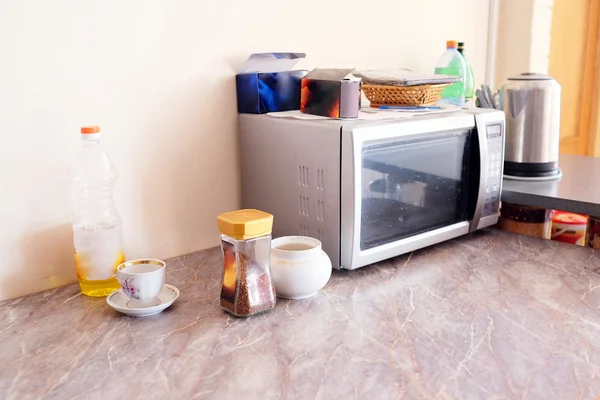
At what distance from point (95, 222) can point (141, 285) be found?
0.20 meters

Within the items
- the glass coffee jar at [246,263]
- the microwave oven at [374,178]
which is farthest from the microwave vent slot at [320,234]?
the glass coffee jar at [246,263]

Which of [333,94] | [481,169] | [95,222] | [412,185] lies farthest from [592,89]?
[95,222]

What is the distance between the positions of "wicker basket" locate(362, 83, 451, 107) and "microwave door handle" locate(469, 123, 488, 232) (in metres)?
0.11

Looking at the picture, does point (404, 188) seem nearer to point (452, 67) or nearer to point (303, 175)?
point (303, 175)

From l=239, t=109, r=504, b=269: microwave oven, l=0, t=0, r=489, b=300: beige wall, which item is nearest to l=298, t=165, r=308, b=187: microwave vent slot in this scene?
l=239, t=109, r=504, b=269: microwave oven

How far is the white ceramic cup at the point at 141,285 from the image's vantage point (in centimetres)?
96

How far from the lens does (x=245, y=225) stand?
0.93 m

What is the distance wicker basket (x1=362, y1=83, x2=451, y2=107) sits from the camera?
1.28m

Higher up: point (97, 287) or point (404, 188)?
point (404, 188)

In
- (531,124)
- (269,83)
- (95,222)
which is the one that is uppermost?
(269,83)

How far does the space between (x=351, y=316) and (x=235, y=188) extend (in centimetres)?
49

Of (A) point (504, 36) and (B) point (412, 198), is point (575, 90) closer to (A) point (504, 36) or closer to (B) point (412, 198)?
(A) point (504, 36)

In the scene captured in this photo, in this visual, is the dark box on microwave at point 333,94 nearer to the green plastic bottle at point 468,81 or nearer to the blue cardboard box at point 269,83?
the blue cardboard box at point 269,83

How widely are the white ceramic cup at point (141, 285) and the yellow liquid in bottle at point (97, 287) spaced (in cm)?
8
